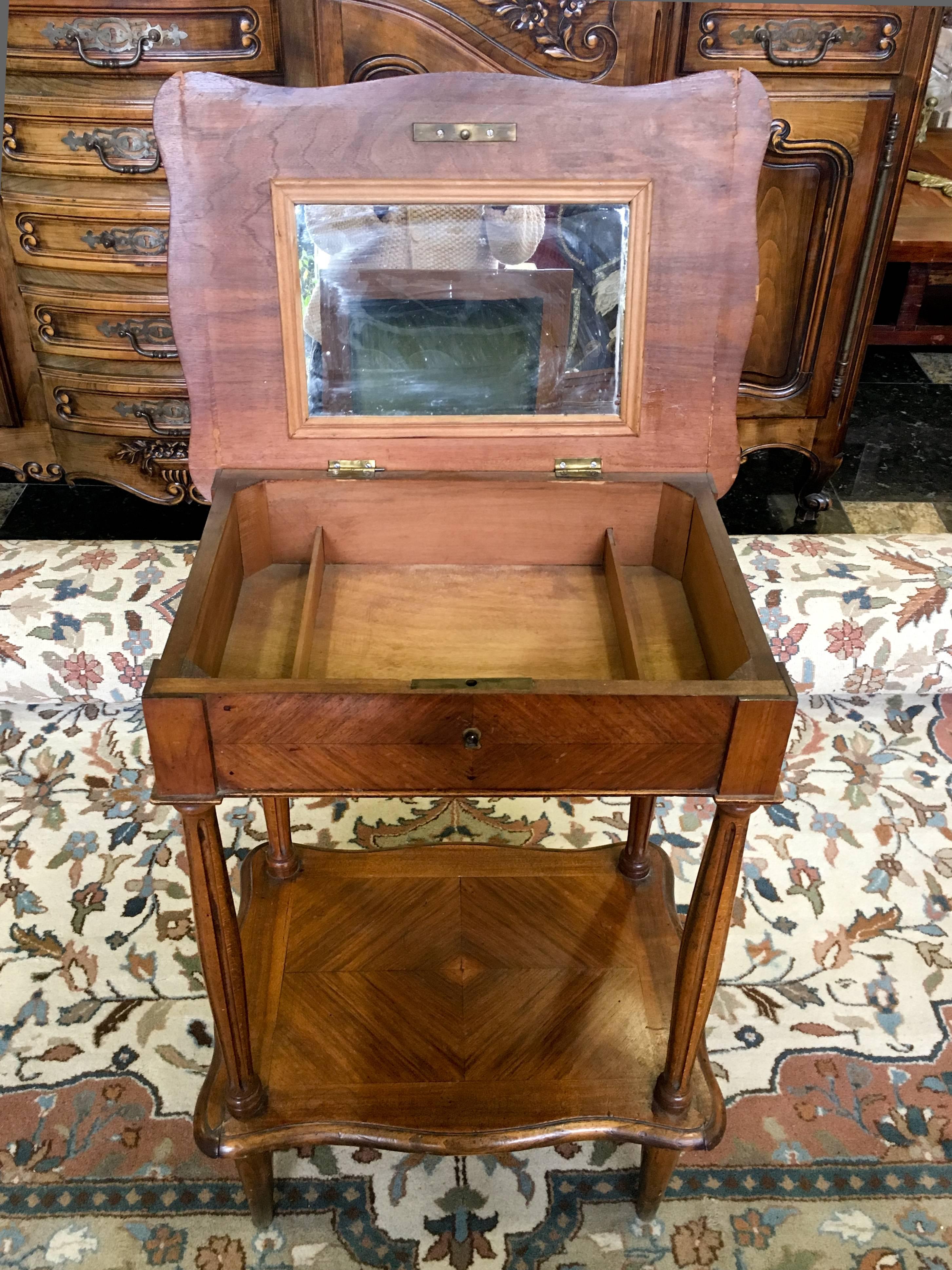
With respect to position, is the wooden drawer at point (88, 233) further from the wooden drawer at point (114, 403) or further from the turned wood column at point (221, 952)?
the turned wood column at point (221, 952)

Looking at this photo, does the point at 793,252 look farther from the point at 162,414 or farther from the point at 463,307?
the point at 162,414

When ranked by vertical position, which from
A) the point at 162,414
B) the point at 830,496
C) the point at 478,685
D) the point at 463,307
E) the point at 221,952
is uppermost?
the point at 463,307

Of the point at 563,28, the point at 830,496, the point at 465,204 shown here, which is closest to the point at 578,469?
the point at 465,204

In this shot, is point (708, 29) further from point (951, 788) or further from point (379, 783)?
point (379, 783)

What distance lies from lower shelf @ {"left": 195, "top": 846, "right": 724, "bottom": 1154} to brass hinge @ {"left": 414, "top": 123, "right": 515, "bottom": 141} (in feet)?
3.16

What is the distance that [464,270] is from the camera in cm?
119

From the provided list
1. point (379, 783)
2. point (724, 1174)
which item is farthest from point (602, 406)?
point (724, 1174)

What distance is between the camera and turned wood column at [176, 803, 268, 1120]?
102cm

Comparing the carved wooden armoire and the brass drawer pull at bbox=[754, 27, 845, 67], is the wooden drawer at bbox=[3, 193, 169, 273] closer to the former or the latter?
the carved wooden armoire

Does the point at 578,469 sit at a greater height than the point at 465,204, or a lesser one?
lesser

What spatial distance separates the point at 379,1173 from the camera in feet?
4.62

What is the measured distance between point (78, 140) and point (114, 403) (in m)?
0.52

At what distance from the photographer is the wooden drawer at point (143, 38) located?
1797 millimetres

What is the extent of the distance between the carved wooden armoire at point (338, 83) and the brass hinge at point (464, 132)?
63 cm
